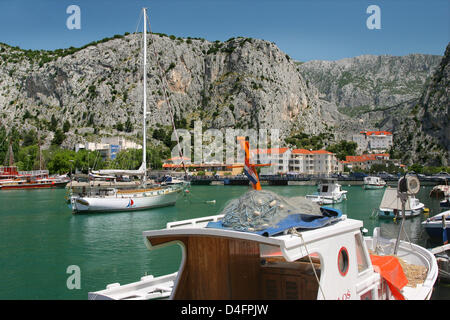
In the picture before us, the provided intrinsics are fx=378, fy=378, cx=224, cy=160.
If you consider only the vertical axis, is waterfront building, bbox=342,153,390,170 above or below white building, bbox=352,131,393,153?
below

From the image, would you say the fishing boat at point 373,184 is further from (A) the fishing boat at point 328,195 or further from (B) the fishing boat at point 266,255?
(B) the fishing boat at point 266,255

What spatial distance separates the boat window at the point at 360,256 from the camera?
7234mm

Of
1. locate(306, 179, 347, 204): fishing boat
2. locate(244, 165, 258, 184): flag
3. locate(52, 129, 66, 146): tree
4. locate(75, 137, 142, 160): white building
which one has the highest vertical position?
locate(52, 129, 66, 146): tree

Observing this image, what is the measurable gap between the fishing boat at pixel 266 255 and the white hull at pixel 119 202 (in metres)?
31.5

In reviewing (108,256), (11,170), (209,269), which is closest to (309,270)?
(209,269)

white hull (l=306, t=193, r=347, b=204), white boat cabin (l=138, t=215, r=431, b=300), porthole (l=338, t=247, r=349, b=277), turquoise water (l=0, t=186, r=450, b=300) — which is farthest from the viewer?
white hull (l=306, t=193, r=347, b=204)

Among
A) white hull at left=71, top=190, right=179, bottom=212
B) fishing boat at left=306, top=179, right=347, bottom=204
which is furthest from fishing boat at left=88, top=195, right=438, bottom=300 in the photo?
fishing boat at left=306, top=179, right=347, bottom=204

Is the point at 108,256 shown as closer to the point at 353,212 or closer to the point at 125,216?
the point at 125,216

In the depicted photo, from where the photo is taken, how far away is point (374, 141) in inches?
7121

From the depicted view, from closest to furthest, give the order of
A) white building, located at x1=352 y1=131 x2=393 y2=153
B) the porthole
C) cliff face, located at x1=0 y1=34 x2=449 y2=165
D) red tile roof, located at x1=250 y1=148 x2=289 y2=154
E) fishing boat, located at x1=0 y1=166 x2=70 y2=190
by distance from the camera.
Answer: the porthole < fishing boat, located at x1=0 y1=166 x2=70 y2=190 < red tile roof, located at x1=250 y1=148 x2=289 y2=154 < cliff face, located at x1=0 y1=34 x2=449 y2=165 < white building, located at x1=352 y1=131 x2=393 y2=153

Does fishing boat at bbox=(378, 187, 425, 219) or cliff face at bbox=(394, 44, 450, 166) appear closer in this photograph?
fishing boat at bbox=(378, 187, 425, 219)

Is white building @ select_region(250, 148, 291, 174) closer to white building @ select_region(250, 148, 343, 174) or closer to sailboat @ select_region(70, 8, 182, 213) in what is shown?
white building @ select_region(250, 148, 343, 174)

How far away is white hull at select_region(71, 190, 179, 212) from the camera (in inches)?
1428

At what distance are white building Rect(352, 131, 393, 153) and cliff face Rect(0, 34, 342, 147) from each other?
4426 cm
